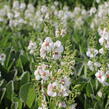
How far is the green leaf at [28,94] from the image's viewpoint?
2.94 metres

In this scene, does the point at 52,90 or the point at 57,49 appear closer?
the point at 52,90

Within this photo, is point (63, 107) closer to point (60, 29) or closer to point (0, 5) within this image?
point (60, 29)

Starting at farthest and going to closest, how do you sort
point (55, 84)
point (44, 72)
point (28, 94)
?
point (28, 94) → point (44, 72) → point (55, 84)


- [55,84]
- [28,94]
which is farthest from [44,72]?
[28,94]

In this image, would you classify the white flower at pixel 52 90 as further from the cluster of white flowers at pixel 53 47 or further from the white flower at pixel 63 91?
the cluster of white flowers at pixel 53 47

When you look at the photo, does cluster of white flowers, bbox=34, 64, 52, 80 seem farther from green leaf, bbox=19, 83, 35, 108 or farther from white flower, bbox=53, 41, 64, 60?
green leaf, bbox=19, 83, 35, 108

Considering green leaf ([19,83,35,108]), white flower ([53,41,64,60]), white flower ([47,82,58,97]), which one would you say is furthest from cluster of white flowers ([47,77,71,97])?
green leaf ([19,83,35,108])

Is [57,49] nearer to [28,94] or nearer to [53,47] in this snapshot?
[53,47]

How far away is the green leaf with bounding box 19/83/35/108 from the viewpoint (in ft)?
9.63

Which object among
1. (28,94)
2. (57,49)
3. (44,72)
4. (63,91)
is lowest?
(28,94)

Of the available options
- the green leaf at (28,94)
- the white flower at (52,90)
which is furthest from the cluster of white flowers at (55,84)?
the green leaf at (28,94)

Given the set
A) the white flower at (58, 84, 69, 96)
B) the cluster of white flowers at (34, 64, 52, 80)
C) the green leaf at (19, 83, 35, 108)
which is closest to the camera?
the white flower at (58, 84, 69, 96)

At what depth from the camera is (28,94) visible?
2.94 m

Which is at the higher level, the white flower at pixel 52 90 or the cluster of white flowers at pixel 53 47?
the cluster of white flowers at pixel 53 47
